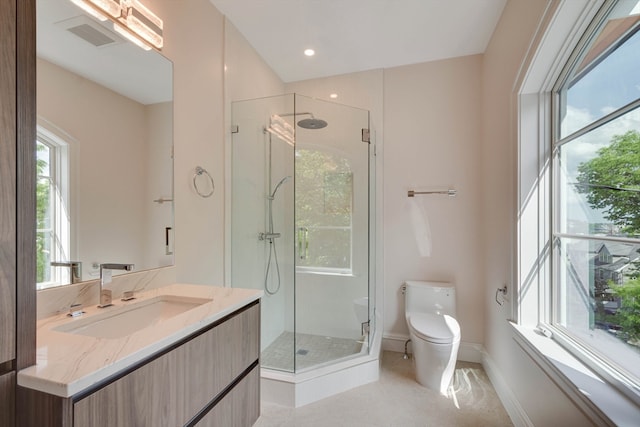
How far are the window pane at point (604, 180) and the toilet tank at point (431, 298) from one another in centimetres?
111

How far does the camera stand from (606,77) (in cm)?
118

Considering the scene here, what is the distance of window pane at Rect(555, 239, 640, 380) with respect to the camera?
1044 millimetres

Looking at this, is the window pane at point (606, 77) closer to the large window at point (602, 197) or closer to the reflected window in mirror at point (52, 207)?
the large window at point (602, 197)

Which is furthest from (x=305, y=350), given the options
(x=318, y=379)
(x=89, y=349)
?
(x=89, y=349)

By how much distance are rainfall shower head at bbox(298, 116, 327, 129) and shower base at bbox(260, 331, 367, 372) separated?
1.79m

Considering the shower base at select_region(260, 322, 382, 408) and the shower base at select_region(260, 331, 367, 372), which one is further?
the shower base at select_region(260, 331, 367, 372)

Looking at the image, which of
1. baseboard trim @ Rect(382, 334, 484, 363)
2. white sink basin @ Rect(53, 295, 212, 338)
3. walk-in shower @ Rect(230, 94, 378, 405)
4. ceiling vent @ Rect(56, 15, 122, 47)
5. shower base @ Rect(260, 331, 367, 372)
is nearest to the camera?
white sink basin @ Rect(53, 295, 212, 338)

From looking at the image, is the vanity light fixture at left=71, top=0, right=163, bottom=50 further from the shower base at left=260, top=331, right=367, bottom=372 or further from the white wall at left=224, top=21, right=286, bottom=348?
the shower base at left=260, top=331, right=367, bottom=372

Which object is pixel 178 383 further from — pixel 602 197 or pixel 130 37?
pixel 602 197

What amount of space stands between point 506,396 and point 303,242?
1.82 meters

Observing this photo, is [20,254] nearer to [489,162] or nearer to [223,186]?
[223,186]

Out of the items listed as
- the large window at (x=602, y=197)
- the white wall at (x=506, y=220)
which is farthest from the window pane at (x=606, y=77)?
the white wall at (x=506, y=220)

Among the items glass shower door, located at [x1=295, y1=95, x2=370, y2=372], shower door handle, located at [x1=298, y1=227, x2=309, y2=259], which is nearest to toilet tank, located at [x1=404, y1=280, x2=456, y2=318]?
glass shower door, located at [x1=295, y1=95, x2=370, y2=372]

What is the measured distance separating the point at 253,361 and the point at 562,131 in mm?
2073
